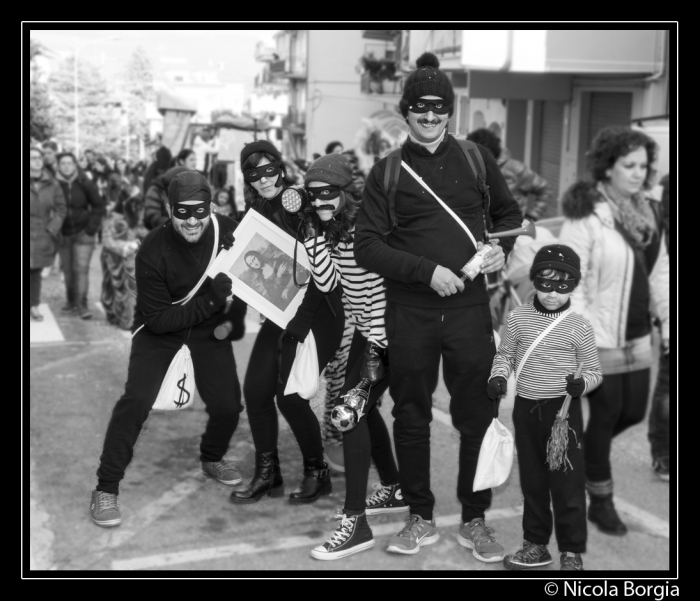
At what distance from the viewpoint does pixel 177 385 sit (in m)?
5.07

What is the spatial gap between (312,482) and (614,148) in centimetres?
247

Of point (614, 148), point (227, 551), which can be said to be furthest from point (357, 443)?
point (614, 148)

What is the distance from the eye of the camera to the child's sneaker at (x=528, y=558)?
172 inches

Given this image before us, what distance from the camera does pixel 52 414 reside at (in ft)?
22.9

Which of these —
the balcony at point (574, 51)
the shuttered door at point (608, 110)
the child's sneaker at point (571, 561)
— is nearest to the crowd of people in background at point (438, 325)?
the child's sneaker at point (571, 561)

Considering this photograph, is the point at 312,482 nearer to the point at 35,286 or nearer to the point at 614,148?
the point at 614,148

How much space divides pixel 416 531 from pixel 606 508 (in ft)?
3.64

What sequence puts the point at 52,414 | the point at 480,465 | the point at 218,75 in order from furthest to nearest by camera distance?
the point at 218,75, the point at 52,414, the point at 480,465

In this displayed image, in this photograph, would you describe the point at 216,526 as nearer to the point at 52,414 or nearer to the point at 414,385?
the point at 414,385

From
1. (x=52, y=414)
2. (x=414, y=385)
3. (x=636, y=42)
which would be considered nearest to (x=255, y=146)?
(x=414, y=385)

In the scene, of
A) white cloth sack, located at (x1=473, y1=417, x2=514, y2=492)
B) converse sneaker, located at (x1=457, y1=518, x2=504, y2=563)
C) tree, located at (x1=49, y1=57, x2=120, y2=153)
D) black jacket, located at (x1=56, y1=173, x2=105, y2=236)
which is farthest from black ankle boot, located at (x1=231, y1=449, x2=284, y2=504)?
tree, located at (x1=49, y1=57, x2=120, y2=153)

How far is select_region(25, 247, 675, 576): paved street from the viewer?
4594mm

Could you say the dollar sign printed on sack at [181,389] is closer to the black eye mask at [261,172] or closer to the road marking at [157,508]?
the road marking at [157,508]

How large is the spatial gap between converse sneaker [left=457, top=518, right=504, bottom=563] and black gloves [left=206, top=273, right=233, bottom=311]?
1.76m
